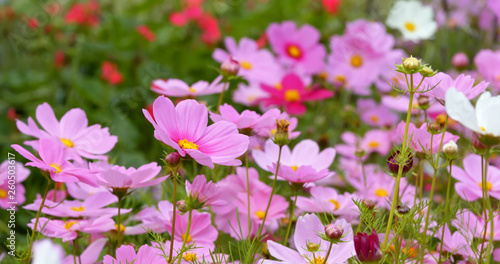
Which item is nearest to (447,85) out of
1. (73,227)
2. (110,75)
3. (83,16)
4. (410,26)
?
(73,227)

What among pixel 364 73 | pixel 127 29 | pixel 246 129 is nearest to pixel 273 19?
pixel 127 29

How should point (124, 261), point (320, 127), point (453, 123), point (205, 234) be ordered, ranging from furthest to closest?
point (320, 127), point (453, 123), point (205, 234), point (124, 261)

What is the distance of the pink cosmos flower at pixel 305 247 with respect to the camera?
541mm

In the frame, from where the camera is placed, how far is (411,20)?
149cm

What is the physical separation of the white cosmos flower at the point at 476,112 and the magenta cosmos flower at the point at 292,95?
460 millimetres

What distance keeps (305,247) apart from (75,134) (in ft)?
1.01

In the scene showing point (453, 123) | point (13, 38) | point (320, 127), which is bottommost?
point (453, 123)

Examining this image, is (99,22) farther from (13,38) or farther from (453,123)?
(453,123)

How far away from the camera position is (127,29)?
183 cm

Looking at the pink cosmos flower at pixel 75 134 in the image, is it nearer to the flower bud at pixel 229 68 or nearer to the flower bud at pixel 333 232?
the flower bud at pixel 229 68

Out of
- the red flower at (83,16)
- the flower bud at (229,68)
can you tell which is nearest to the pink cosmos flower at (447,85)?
the flower bud at (229,68)

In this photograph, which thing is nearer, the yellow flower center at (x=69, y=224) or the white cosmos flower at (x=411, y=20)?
the yellow flower center at (x=69, y=224)

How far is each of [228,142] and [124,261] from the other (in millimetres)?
139

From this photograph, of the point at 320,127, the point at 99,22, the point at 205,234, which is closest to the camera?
the point at 205,234
